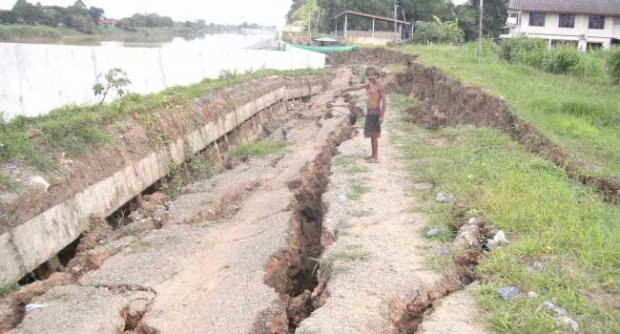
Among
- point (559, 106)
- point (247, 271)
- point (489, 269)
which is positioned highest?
point (559, 106)

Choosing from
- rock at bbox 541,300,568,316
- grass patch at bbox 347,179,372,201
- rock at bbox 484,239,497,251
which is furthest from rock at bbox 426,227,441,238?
rock at bbox 541,300,568,316

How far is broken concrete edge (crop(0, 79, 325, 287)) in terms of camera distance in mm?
5168

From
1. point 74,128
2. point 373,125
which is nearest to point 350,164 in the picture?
point 373,125

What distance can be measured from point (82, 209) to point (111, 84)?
353cm

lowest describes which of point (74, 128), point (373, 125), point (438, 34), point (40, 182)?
point (40, 182)

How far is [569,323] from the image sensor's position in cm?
331

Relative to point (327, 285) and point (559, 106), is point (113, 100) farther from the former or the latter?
point (559, 106)

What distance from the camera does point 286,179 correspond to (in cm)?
787

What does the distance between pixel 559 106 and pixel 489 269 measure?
6.07 m

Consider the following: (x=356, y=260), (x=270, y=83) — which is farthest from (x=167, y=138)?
(x=270, y=83)

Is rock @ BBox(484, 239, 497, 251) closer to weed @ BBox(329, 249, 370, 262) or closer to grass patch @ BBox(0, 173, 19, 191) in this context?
weed @ BBox(329, 249, 370, 262)

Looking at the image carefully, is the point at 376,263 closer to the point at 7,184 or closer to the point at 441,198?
the point at 441,198

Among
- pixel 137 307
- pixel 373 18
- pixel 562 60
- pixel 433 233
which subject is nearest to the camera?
pixel 137 307

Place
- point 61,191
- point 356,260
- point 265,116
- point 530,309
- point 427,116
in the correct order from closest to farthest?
point 530,309
point 356,260
point 61,191
point 427,116
point 265,116
